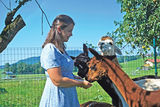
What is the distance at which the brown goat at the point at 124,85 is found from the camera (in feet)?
8.87

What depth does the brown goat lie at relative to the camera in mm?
2705

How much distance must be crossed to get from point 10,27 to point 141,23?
14.5 ft

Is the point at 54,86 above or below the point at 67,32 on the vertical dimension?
below

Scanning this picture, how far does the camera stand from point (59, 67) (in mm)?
1870

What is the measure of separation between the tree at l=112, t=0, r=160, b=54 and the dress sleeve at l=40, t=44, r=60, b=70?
4.93m

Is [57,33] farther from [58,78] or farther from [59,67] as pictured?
[58,78]

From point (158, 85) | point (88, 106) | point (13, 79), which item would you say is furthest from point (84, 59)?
point (13, 79)

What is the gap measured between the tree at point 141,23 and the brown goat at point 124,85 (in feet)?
12.0

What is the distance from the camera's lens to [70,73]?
6.75 feet

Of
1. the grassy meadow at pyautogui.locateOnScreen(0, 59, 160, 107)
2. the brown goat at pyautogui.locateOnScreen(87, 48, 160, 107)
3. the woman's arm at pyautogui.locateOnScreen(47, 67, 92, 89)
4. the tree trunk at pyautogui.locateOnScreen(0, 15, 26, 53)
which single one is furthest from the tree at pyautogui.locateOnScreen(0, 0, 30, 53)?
the grassy meadow at pyautogui.locateOnScreen(0, 59, 160, 107)

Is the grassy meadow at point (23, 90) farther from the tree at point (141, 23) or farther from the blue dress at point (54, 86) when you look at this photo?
the blue dress at point (54, 86)

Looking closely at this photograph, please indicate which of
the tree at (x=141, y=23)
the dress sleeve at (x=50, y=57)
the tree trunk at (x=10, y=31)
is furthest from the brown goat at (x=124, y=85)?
the tree at (x=141, y=23)

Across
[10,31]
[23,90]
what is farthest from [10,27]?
[23,90]

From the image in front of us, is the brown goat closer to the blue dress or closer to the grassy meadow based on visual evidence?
the blue dress
